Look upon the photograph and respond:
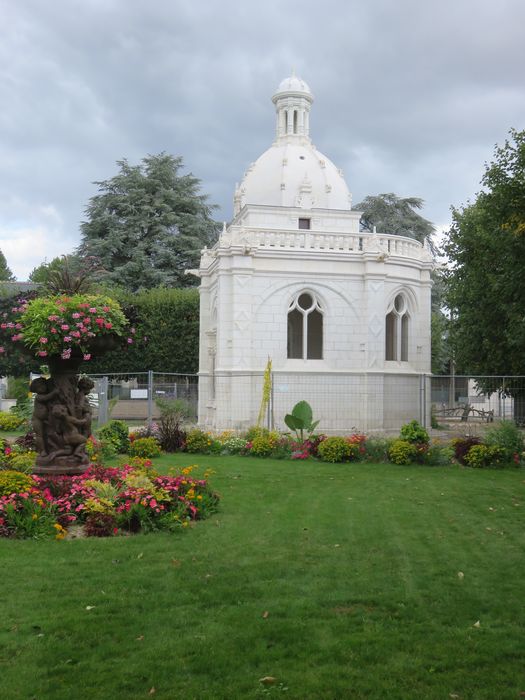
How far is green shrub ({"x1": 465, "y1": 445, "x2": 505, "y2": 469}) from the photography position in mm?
17953

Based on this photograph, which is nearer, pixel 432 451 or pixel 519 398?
pixel 432 451

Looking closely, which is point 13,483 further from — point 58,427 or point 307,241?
point 307,241

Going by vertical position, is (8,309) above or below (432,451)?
above

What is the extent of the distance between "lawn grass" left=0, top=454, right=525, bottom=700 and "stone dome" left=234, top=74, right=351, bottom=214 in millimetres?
22270

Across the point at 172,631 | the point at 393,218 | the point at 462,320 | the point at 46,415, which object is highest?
the point at 393,218

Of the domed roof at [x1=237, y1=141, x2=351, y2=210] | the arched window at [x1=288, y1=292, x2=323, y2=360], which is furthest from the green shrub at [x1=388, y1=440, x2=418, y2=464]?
the domed roof at [x1=237, y1=141, x2=351, y2=210]

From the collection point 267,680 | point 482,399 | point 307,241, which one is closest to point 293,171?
point 307,241

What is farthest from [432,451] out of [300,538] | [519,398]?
[300,538]

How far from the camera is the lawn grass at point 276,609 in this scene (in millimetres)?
5281

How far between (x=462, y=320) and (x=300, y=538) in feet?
63.7

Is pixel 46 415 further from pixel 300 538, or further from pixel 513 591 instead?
pixel 513 591

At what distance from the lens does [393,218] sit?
173 feet

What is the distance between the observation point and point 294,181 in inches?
1256

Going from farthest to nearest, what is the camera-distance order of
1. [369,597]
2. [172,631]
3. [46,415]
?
[46,415] < [369,597] < [172,631]
